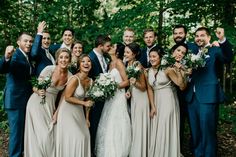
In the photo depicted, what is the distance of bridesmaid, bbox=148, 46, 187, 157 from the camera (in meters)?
6.57

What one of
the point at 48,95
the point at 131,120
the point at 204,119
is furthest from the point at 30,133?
the point at 204,119

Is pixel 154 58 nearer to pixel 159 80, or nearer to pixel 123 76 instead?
pixel 159 80

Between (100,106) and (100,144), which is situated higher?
(100,106)

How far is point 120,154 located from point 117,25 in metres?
3.21

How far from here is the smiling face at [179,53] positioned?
259 inches

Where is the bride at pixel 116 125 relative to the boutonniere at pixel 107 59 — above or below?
below

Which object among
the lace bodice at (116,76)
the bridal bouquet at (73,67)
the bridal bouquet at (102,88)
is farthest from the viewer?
the bridal bouquet at (73,67)

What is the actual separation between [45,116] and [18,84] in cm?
80

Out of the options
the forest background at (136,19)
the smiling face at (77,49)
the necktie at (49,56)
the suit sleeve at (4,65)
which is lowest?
the suit sleeve at (4,65)

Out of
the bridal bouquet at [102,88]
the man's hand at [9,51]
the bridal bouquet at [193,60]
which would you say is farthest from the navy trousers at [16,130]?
the bridal bouquet at [193,60]

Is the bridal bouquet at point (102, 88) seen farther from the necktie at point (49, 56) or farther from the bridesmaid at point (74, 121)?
the necktie at point (49, 56)

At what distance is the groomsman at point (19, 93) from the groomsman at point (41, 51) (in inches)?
6.0

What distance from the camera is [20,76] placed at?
6613 millimetres

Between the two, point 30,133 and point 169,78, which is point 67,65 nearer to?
point 30,133
